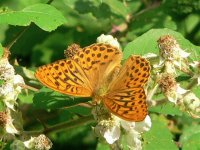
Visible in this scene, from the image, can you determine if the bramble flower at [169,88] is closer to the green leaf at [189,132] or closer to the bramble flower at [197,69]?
the bramble flower at [197,69]

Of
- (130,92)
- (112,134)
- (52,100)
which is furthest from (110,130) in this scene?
(52,100)

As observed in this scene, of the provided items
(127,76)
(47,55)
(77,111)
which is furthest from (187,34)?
(127,76)

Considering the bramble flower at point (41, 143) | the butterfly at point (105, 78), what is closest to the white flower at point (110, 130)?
the butterfly at point (105, 78)

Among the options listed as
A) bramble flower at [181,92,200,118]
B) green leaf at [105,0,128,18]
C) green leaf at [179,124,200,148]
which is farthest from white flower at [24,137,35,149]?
green leaf at [105,0,128,18]

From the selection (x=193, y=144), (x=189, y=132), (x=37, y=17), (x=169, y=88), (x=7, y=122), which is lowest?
(x=189, y=132)

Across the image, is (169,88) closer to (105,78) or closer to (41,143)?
(105,78)

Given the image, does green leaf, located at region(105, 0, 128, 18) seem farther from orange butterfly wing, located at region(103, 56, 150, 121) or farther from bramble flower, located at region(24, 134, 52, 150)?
bramble flower, located at region(24, 134, 52, 150)
